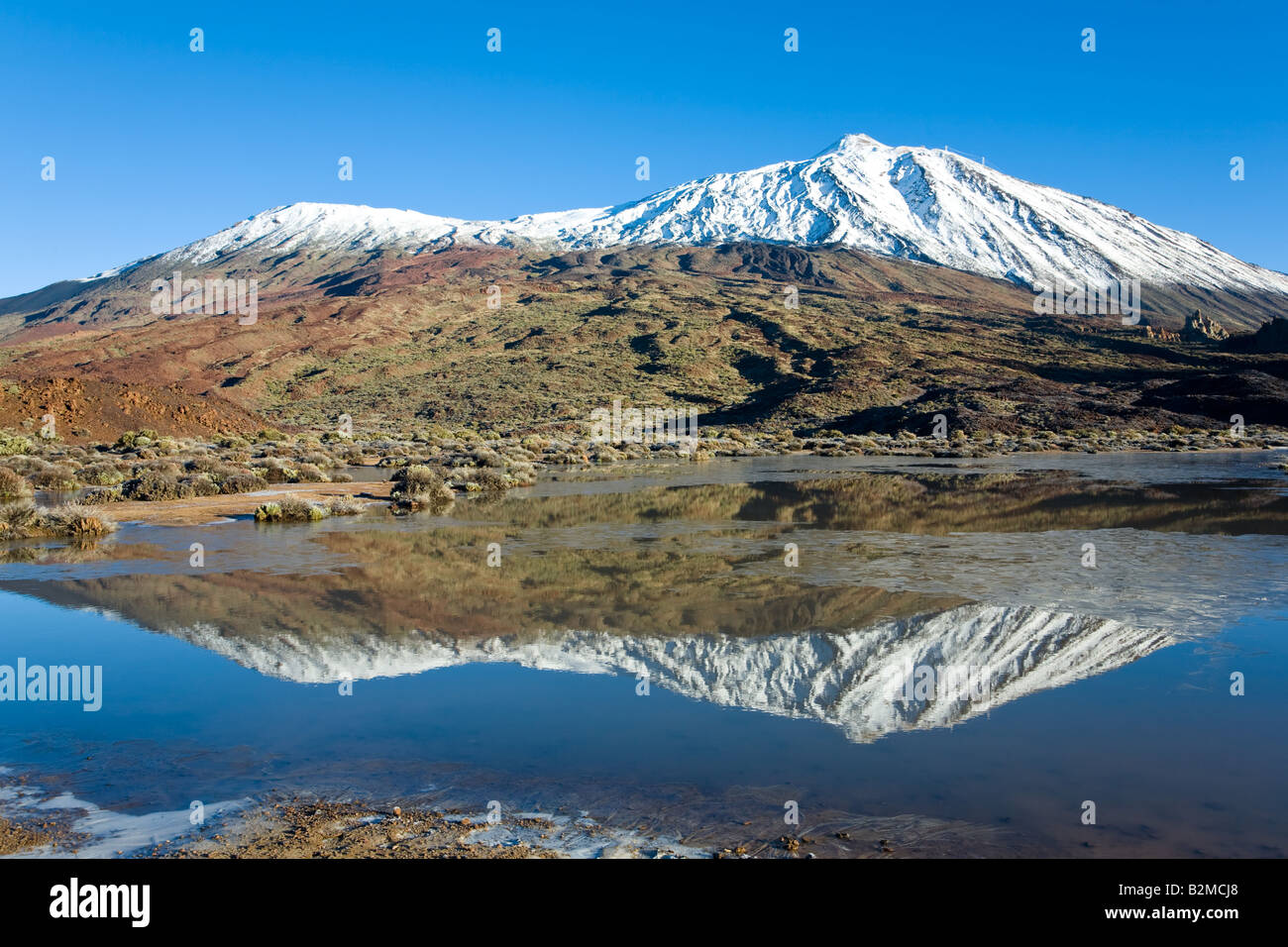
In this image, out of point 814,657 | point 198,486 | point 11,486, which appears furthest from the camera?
point 198,486

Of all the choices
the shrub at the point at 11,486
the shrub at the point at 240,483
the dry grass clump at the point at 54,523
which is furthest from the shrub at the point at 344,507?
the shrub at the point at 11,486

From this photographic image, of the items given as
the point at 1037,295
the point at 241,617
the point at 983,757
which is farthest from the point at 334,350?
the point at 1037,295

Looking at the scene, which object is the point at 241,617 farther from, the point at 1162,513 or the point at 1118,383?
the point at 1118,383

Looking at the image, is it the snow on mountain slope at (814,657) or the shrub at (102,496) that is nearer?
the snow on mountain slope at (814,657)

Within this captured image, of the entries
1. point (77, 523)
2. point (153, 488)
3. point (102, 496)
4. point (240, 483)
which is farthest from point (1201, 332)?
point (77, 523)

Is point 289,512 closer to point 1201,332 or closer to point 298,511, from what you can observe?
point 298,511

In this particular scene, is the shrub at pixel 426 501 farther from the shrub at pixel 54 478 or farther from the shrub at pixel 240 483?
the shrub at pixel 54 478

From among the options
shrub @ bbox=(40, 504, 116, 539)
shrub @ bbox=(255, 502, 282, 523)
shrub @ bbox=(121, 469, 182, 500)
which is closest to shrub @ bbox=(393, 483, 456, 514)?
shrub @ bbox=(255, 502, 282, 523)
